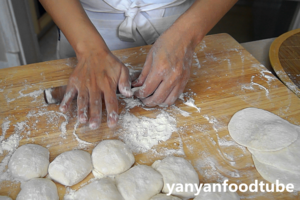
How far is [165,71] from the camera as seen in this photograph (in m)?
1.01

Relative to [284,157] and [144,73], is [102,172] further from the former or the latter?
[284,157]

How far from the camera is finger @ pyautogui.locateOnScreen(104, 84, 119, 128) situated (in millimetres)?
957

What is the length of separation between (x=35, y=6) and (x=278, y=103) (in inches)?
97.5

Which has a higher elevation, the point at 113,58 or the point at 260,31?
the point at 113,58

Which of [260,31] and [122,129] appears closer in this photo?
[122,129]

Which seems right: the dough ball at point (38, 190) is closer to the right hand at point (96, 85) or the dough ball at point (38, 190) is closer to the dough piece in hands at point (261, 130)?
the right hand at point (96, 85)

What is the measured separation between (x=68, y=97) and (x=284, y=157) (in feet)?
A: 2.81

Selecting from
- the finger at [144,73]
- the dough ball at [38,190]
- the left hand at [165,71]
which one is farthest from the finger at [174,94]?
the dough ball at [38,190]

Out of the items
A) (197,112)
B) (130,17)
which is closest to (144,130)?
(197,112)

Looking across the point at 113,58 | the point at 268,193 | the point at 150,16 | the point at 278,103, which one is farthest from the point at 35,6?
the point at 268,193

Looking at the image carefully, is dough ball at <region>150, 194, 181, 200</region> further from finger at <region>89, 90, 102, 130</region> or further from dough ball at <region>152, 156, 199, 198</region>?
finger at <region>89, 90, 102, 130</region>

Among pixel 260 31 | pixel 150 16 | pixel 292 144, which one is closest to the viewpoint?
pixel 292 144

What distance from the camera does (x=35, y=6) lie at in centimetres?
255

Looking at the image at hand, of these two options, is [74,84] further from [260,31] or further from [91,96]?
[260,31]
